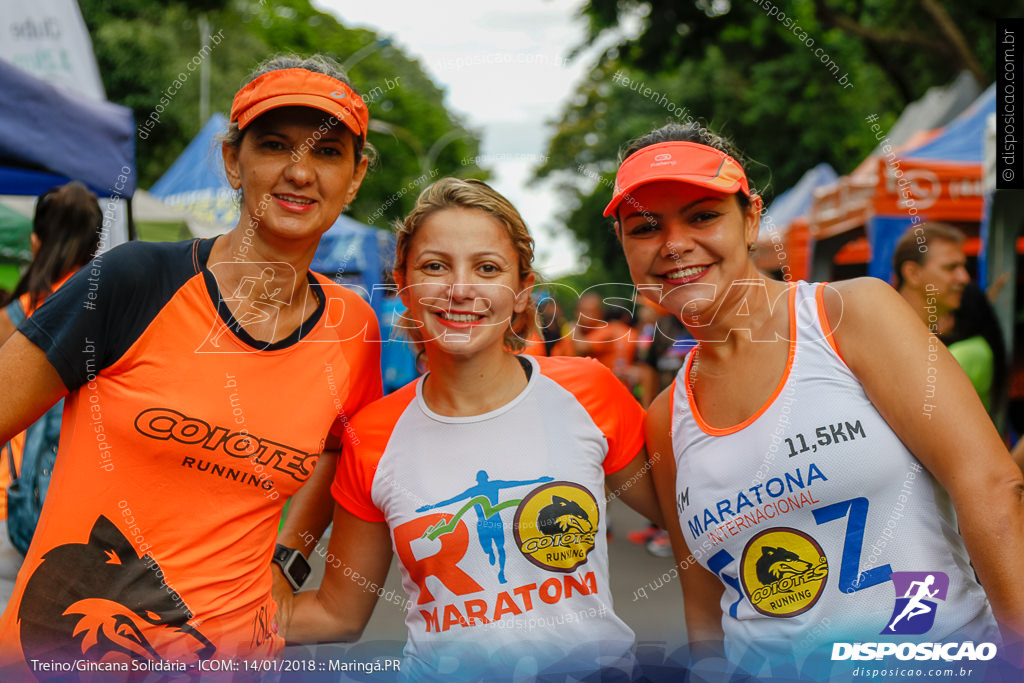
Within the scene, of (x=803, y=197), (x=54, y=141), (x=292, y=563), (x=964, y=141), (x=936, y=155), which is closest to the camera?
(x=292, y=563)

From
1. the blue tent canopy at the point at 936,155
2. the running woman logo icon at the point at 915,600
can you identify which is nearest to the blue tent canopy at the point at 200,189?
the blue tent canopy at the point at 936,155

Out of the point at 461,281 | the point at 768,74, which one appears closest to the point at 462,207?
the point at 461,281

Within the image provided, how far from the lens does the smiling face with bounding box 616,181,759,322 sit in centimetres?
187

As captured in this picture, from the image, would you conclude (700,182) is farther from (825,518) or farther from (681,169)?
(825,518)

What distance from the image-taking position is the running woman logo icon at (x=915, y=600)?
1696 millimetres

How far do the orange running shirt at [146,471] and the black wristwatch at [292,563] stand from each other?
0.80 feet

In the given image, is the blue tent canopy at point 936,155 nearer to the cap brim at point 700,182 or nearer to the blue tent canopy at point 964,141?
the blue tent canopy at point 964,141

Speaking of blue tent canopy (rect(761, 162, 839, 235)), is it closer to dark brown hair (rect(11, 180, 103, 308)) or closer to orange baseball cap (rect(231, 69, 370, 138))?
dark brown hair (rect(11, 180, 103, 308))

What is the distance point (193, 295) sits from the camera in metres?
1.84

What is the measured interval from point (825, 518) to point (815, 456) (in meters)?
0.14

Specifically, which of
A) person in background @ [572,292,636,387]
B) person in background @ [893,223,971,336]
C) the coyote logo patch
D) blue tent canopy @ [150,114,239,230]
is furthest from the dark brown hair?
blue tent canopy @ [150,114,239,230]

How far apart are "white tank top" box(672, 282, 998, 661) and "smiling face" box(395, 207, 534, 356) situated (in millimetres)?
635

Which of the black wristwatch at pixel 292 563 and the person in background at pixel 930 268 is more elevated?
the person in background at pixel 930 268

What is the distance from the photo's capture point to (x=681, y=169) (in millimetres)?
1842
